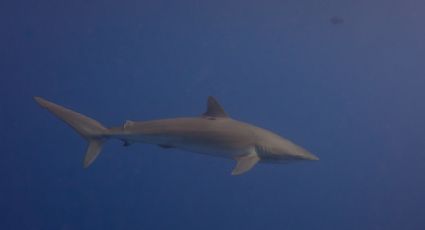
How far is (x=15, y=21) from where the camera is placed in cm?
822

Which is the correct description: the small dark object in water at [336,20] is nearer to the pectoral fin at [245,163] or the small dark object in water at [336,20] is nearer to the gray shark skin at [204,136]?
the gray shark skin at [204,136]

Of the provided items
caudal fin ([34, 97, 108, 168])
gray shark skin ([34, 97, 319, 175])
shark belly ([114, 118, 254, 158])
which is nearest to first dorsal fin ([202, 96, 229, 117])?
gray shark skin ([34, 97, 319, 175])

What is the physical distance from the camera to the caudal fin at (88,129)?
5.59m

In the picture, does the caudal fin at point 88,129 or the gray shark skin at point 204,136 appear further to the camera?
the caudal fin at point 88,129

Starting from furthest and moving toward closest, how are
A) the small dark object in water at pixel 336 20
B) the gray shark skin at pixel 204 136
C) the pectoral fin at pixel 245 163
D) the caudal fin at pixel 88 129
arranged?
the small dark object in water at pixel 336 20, the caudal fin at pixel 88 129, the gray shark skin at pixel 204 136, the pectoral fin at pixel 245 163

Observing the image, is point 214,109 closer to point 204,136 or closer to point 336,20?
point 204,136

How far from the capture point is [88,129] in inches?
225

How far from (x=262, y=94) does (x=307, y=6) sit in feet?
7.25

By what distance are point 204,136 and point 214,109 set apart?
1.33 feet

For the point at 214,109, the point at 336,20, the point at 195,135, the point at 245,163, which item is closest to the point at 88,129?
the point at 195,135

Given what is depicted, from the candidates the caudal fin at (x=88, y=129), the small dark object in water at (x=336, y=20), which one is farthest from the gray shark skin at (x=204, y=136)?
the small dark object in water at (x=336, y=20)

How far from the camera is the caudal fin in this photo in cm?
559

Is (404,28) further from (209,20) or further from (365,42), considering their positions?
(209,20)

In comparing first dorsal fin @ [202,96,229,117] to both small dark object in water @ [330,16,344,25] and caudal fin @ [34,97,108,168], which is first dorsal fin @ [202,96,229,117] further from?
small dark object in water @ [330,16,344,25]
